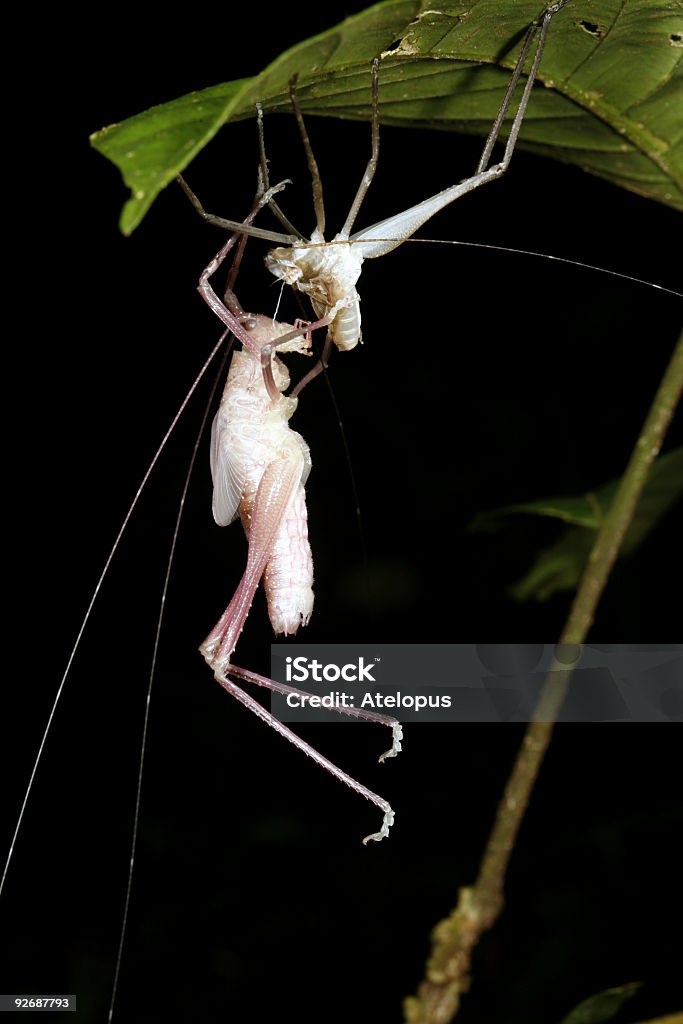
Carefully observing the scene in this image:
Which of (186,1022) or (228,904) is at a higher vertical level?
(228,904)

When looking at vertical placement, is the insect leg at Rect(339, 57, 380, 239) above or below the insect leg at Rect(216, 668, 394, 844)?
above

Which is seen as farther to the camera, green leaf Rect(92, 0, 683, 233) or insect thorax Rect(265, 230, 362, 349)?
insect thorax Rect(265, 230, 362, 349)

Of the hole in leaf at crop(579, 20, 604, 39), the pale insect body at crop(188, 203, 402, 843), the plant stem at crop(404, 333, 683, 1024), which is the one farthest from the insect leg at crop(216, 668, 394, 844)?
the hole in leaf at crop(579, 20, 604, 39)

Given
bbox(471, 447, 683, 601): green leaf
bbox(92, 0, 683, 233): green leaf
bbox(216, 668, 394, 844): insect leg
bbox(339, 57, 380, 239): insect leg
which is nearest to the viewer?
bbox(92, 0, 683, 233): green leaf

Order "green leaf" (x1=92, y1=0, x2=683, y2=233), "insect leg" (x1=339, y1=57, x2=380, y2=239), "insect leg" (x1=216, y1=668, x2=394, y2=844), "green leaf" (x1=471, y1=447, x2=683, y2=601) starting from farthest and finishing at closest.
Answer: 1. "green leaf" (x1=471, y1=447, x2=683, y2=601)
2. "insect leg" (x1=216, y1=668, x2=394, y2=844)
3. "insect leg" (x1=339, y1=57, x2=380, y2=239)
4. "green leaf" (x1=92, y1=0, x2=683, y2=233)

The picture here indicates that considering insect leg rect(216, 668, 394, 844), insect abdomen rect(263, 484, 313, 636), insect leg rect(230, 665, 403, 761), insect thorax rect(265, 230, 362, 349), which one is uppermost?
insect thorax rect(265, 230, 362, 349)

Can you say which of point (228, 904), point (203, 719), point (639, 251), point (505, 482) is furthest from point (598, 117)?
point (228, 904)

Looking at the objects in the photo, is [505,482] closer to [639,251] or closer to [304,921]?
[639,251]

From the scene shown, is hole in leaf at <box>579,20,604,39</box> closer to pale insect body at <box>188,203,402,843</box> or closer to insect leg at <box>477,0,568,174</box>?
insect leg at <box>477,0,568,174</box>
